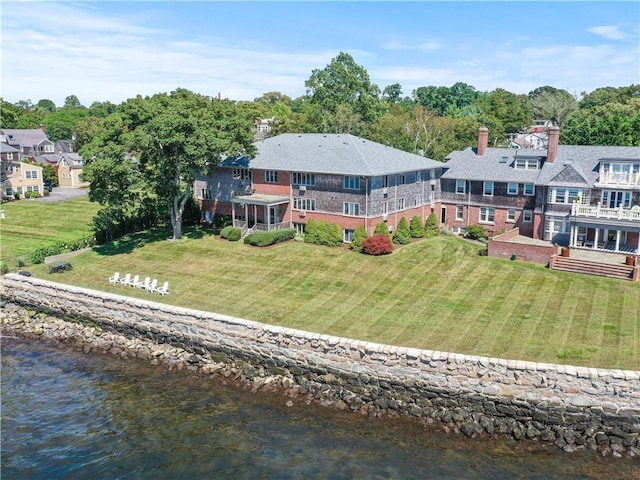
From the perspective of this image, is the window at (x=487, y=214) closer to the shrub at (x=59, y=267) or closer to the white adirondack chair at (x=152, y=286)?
the white adirondack chair at (x=152, y=286)

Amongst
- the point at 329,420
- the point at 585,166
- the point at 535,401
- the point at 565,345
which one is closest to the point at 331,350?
the point at 329,420

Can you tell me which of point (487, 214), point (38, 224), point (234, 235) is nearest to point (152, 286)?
point (234, 235)

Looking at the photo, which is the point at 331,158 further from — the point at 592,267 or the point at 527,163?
the point at 592,267

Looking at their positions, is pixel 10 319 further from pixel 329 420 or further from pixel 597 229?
pixel 597 229

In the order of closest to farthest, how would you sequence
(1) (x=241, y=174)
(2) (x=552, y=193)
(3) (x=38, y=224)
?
1. (2) (x=552, y=193)
2. (1) (x=241, y=174)
3. (3) (x=38, y=224)

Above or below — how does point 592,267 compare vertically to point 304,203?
below

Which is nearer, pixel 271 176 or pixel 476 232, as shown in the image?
pixel 476 232
